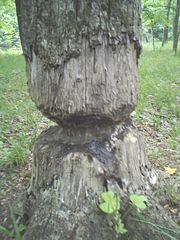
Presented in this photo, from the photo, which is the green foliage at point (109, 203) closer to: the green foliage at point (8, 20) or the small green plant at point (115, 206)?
the small green plant at point (115, 206)

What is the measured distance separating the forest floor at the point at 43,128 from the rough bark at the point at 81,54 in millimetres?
683

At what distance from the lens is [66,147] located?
178 centimetres

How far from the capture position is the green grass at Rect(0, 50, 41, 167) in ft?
8.70

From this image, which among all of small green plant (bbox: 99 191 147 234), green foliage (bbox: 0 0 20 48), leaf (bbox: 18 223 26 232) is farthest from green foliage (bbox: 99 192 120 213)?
green foliage (bbox: 0 0 20 48)

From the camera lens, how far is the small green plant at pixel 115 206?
157 centimetres

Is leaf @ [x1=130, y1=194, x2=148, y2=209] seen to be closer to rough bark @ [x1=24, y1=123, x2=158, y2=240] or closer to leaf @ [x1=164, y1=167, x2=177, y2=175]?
rough bark @ [x1=24, y1=123, x2=158, y2=240]

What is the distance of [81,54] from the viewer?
5.23 feet

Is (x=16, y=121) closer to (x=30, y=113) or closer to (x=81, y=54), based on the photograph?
(x=30, y=113)

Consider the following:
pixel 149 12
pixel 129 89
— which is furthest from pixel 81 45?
pixel 149 12

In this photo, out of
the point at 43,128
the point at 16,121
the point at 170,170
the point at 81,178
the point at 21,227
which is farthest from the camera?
the point at 16,121

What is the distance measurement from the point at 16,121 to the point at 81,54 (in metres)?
2.26

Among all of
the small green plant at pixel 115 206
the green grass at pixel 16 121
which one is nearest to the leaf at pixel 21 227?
the small green plant at pixel 115 206

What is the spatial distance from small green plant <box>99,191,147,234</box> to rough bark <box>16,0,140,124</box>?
0.41m

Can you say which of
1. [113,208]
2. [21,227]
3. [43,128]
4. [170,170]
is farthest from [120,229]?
[43,128]
